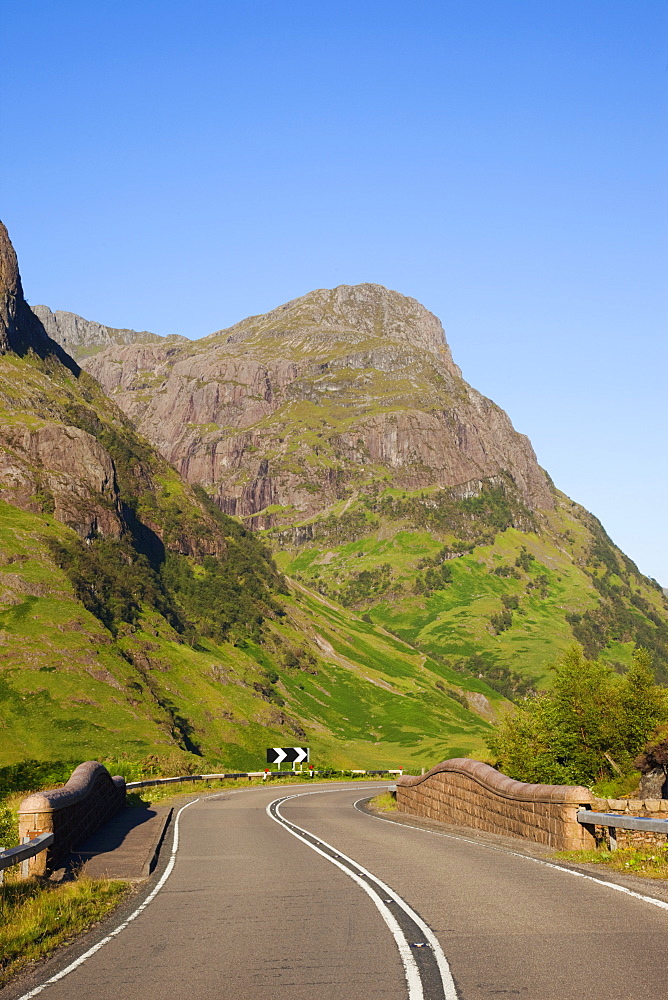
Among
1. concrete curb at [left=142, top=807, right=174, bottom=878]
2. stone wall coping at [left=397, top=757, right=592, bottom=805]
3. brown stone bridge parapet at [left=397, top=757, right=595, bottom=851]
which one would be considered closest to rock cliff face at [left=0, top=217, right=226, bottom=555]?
concrete curb at [left=142, top=807, right=174, bottom=878]

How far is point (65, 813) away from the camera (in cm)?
1914

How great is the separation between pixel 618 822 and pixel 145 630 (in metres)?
109

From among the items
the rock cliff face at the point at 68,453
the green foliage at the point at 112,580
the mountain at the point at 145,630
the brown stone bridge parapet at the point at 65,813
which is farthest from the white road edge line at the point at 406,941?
the rock cliff face at the point at 68,453

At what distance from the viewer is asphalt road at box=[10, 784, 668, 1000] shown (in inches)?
338

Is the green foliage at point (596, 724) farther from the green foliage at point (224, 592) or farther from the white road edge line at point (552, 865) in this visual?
the green foliage at point (224, 592)

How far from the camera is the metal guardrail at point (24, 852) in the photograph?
13.5m

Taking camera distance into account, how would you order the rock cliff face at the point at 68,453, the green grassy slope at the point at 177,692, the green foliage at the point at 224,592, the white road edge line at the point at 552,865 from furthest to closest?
the green foliage at the point at 224,592 → the rock cliff face at the point at 68,453 → the green grassy slope at the point at 177,692 → the white road edge line at the point at 552,865

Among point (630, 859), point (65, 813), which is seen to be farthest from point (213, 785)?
point (630, 859)

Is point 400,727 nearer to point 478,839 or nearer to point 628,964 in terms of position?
point 478,839

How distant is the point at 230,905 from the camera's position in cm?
1353

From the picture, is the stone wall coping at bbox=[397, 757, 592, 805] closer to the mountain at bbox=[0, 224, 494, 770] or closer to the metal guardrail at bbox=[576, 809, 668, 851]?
the metal guardrail at bbox=[576, 809, 668, 851]

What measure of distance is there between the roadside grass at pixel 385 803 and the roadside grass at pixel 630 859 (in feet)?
72.9

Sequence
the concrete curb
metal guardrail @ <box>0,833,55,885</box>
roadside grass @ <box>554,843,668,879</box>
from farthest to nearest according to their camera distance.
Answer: the concrete curb < roadside grass @ <box>554,843,668,879</box> < metal guardrail @ <box>0,833,55,885</box>

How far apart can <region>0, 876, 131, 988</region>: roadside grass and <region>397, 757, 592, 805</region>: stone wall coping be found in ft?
32.4
